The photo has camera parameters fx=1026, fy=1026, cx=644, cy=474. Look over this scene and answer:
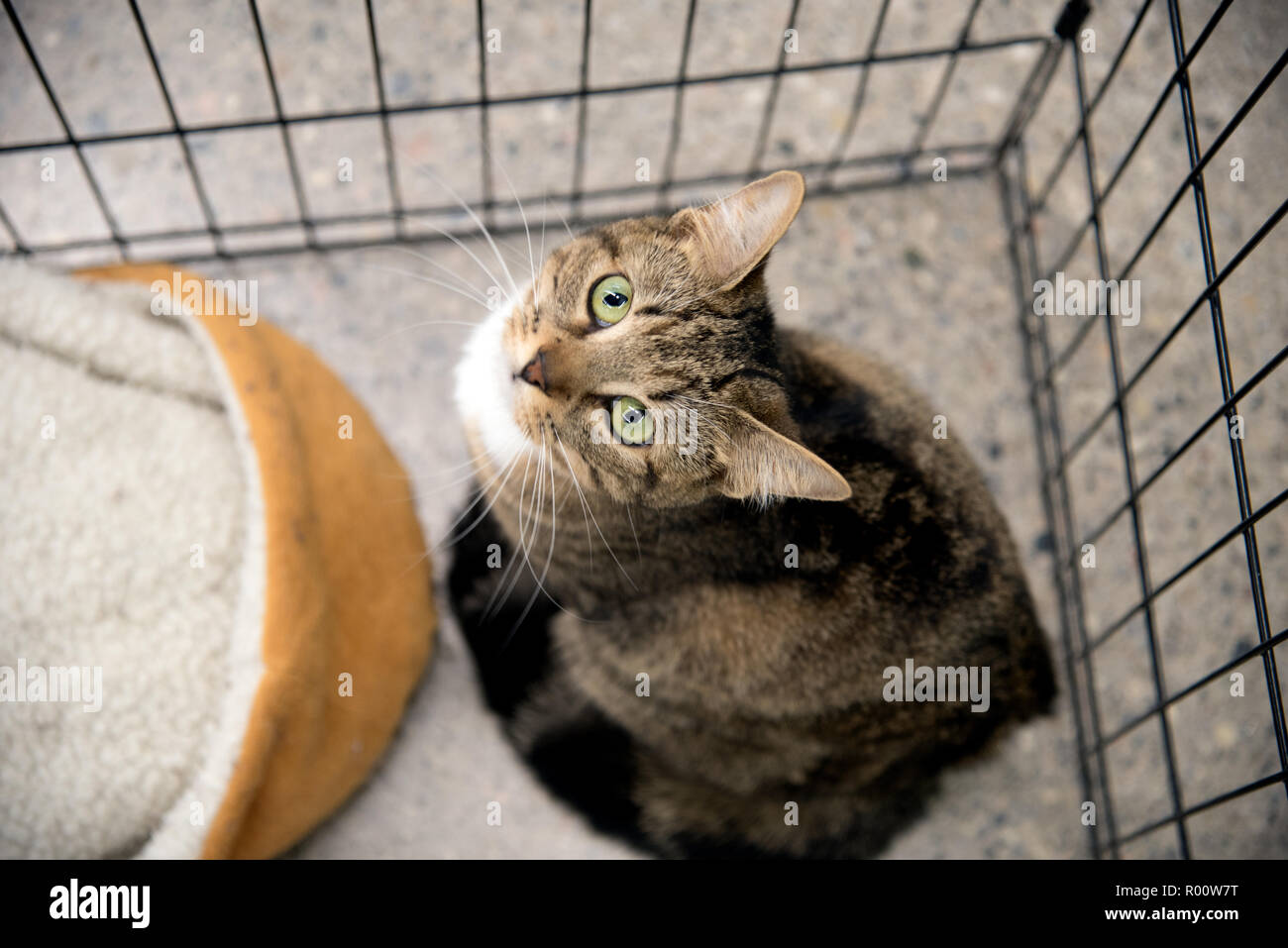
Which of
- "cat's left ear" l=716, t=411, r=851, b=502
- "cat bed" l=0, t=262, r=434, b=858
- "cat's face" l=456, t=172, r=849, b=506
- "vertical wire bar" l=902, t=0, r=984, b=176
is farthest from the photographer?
"vertical wire bar" l=902, t=0, r=984, b=176

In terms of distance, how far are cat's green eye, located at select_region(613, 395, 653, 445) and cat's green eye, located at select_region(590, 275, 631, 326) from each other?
0.38 ft

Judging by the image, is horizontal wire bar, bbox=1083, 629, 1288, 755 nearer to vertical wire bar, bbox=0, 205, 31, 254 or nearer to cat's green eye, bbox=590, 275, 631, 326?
cat's green eye, bbox=590, 275, 631, 326

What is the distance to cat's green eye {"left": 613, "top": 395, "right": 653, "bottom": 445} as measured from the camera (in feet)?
4.30

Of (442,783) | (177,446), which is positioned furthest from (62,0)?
(442,783)

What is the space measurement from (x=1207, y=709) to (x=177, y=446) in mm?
1802

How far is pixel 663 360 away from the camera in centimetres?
130

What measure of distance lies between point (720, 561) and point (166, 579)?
797mm

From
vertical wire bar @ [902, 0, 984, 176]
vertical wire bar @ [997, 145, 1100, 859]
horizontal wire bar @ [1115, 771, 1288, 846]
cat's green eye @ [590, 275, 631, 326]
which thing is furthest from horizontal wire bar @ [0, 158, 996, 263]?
horizontal wire bar @ [1115, 771, 1288, 846]

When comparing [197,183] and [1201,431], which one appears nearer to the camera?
[1201,431]

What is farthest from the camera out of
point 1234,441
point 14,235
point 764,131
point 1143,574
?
point 764,131

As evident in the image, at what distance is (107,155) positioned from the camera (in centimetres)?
200

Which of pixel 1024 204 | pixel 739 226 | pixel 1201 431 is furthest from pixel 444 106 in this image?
pixel 1201 431

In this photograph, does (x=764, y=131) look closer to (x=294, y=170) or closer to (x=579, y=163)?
(x=579, y=163)

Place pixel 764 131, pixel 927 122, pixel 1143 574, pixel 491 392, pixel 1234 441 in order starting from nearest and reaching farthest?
pixel 1234 441 < pixel 491 392 < pixel 1143 574 < pixel 764 131 < pixel 927 122
